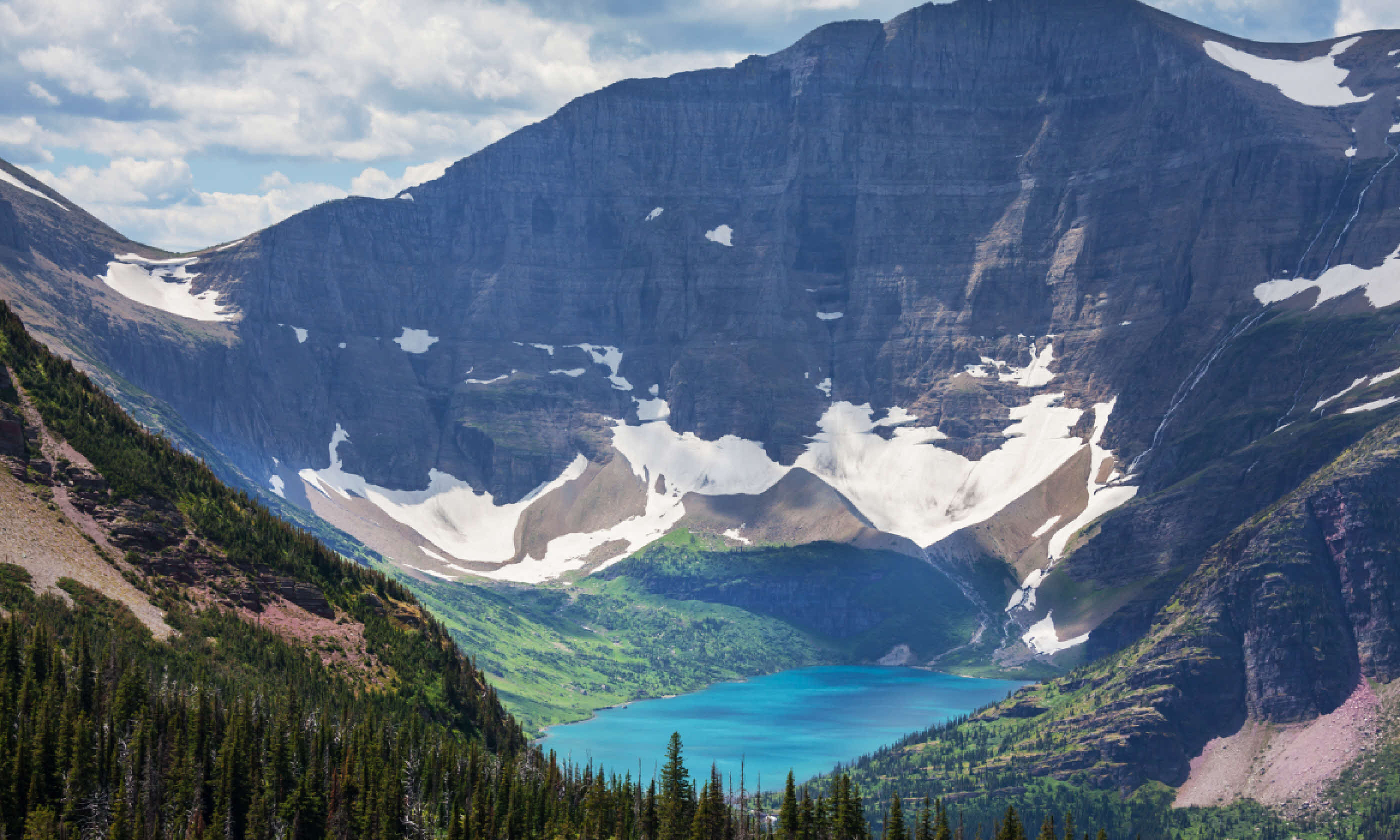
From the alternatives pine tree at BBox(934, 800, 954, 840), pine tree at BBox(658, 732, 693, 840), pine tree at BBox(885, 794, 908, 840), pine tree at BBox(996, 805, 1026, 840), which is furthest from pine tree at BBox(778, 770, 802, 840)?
pine tree at BBox(996, 805, 1026, 840)

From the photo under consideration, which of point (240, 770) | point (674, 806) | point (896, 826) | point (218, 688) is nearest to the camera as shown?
point (240, 770)

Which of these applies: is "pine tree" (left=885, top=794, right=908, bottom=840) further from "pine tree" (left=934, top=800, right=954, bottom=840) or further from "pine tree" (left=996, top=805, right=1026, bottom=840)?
"pine tree" (left=996, top=805, right=1026, bottom=840)

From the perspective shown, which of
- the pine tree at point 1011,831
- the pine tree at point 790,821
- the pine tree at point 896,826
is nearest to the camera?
the pine tree at point 1011,831

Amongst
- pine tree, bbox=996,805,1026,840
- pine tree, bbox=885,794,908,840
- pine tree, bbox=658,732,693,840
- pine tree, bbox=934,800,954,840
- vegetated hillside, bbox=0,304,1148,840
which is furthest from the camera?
pine tree, bbox=658,732,693,840

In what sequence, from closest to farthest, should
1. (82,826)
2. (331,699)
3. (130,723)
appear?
(82,826)
(130,723)
(331,699)

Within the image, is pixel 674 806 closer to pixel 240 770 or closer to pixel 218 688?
pixel 240 770

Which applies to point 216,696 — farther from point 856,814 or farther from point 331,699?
point 856,814

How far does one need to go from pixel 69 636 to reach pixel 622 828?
49.7 meters

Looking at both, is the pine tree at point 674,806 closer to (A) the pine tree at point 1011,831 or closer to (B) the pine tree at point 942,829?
(B) the pine tree at point 942,829

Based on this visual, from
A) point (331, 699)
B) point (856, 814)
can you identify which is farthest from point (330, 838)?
point (856, 814)

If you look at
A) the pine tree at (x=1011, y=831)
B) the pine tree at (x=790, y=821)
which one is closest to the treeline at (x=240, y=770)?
the pine tree at (x=790, y=821)

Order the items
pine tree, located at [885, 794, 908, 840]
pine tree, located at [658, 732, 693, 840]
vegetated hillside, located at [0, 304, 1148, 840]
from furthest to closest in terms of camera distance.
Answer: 1. pine tree, located at [658, 732, 693, 840]
2. pine tree, located at [885, 794, 908, 840]
3. vegetated hillside, located at [0, 304, 1148, 840]

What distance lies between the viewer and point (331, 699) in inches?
5822

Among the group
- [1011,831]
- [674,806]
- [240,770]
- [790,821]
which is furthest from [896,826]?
[240,770]
